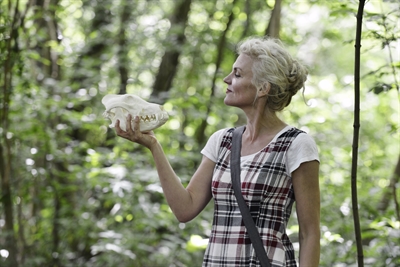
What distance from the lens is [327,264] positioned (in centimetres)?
422

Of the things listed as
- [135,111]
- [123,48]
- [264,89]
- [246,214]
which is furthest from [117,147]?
[246,214]

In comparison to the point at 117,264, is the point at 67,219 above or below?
above

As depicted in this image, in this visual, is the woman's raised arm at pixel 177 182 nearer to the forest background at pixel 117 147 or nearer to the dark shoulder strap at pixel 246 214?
the dark shoulder strap at pixel 246 214

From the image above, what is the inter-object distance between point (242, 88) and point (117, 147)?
2.89m

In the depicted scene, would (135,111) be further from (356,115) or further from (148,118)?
(356,115)

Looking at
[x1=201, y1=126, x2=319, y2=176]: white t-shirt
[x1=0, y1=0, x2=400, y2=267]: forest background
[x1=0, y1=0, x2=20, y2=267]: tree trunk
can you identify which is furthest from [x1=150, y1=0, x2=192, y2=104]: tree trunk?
[x1=201, y1=126, x2=319, y2=176]: white t-shirt

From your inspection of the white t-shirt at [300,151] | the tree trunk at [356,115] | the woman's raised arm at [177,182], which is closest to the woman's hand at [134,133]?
the woman's raised arm at [177,182]

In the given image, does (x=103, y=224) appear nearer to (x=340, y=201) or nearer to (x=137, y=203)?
(x=137, y=203)

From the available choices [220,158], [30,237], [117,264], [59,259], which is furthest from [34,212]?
[220,158]

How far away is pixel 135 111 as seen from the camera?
2.14 m

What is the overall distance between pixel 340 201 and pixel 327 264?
1015 mm

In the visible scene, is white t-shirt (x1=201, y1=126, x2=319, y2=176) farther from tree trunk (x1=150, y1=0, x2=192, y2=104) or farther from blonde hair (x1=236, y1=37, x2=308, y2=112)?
tree trunk (x1=150, y1=0, x2=192, y2=104)

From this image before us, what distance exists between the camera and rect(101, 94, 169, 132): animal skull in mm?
2133

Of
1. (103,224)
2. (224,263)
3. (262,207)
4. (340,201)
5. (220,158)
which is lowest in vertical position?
(224,263)
